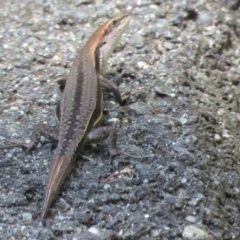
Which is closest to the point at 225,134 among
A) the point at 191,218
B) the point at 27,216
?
the point at 191,218

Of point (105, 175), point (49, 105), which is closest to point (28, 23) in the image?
point (49, 105)

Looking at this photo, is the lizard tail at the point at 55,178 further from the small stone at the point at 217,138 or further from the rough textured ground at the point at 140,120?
the small stone at the point at 217,138

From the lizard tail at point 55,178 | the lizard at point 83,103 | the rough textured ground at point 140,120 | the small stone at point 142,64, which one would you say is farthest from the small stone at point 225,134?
the lizard tail at point 55,178

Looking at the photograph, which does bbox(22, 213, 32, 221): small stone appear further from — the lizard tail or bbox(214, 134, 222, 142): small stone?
bbox(214, 134, 222, 142): small stone

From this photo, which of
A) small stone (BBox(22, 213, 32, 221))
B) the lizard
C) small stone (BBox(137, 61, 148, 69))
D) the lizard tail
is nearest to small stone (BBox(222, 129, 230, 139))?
the lizard

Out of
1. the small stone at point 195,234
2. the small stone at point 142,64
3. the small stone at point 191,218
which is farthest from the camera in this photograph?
the small stone at point 142,64

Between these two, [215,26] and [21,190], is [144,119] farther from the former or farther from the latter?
[215,26]
